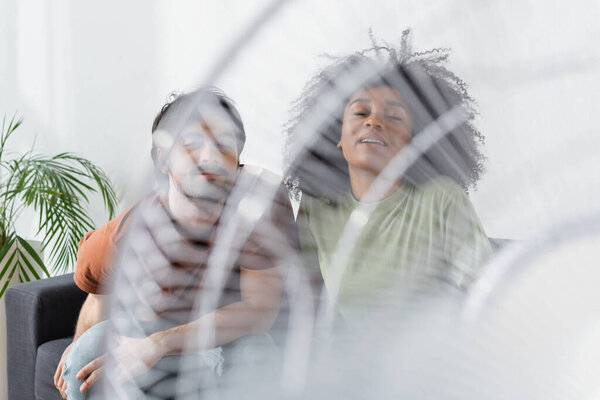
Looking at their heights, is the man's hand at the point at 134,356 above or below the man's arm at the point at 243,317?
below

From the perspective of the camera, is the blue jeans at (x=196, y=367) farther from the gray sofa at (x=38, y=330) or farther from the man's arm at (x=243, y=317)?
the gray sofa at (x=38, y=330)

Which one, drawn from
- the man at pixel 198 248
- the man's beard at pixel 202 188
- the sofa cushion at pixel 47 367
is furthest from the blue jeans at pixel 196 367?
the sofa cushion at pixel 47 367

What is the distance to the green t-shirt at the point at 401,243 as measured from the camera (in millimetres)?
270

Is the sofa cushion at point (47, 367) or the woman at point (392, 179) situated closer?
the woman at point (392, 179)

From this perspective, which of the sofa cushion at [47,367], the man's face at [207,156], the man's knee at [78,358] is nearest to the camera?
the man's face at [207,156]

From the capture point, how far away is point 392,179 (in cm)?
30

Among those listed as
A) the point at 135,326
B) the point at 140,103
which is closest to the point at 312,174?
the point at 135,326

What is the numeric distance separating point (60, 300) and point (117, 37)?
33.4 inches

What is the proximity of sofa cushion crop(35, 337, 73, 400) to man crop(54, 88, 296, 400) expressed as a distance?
1005 millimetres

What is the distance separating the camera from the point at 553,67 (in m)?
0.21

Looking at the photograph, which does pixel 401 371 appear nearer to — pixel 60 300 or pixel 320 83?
pixel 320 83

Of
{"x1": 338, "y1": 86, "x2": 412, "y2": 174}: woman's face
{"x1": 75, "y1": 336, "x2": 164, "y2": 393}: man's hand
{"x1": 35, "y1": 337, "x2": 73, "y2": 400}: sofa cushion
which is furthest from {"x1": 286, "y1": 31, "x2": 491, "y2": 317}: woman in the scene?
{"x1": 35, "y1": 337, "x2": 73, "y2": 400}: sofa cushion

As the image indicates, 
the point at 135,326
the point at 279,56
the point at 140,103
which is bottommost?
the point at 135,326

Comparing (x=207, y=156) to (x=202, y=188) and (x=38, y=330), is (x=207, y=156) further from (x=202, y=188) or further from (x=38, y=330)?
(x=38, y=330)
